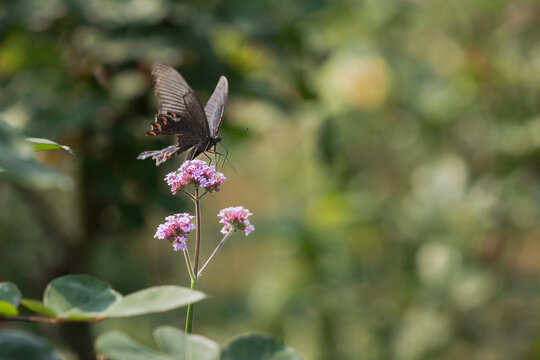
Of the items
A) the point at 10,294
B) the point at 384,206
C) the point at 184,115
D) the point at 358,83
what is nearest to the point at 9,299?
the point at 10,294

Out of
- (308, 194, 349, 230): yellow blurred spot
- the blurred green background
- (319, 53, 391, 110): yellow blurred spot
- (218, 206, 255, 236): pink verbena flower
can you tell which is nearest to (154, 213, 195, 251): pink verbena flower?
(218, 206, 255, 236): pink verbena flower

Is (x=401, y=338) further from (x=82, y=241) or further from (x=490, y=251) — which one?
(x=82, y=241)

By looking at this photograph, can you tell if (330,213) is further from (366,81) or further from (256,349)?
(256,349)

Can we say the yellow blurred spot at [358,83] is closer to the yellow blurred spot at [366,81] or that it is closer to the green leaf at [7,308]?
the yellow blurred spot at [366,81]

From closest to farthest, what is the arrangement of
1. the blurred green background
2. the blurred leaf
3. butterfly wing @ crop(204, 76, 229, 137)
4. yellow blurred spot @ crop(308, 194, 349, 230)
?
1. the blurred leaf
2. butterfly wing @ crop(204, 76, 229, 137)
3. the blurred green background
4. yellow blurred spot @ crop(308, 194, 349, 230)

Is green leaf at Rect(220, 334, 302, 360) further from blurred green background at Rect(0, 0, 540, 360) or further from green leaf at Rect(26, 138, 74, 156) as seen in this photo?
blurred green background at Rect(0, 0, 540, 360)

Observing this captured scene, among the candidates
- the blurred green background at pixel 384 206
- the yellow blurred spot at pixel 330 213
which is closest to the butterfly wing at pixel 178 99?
the blurred green background at pixel 384 206
